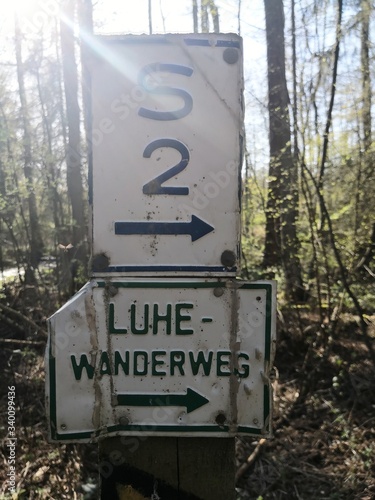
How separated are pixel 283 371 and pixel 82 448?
8.34ft

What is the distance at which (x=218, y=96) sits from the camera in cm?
115

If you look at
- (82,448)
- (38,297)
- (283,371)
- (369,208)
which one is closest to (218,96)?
(82,448)

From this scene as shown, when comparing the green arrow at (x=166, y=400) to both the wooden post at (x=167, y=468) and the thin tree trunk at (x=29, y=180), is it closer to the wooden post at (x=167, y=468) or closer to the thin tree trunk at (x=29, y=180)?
the wooden post at (x=167, y=468)

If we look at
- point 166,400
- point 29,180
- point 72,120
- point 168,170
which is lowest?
point 166,400

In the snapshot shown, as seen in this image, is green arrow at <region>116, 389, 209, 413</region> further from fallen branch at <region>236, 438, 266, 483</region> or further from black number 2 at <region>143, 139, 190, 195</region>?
fallen branch at <region>236, 438, 266, 483</region>

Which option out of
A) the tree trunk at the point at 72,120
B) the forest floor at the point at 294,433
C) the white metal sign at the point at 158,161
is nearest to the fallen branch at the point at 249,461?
the forest floor at the point at 294,433

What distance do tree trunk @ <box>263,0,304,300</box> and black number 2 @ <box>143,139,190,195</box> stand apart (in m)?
3.08

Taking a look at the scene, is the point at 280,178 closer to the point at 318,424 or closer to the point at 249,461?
the point at 318,424

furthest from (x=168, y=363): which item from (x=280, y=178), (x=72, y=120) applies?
(x=72, y=120)

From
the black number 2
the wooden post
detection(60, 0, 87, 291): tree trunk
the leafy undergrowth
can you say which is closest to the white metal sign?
the black number 2

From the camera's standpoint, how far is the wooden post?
114 centimetres

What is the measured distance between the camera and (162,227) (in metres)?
1.13

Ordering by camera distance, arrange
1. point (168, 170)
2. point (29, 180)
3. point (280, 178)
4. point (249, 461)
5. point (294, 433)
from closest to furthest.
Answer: point (168, 170), point (249, 461), point (294, 433), point (280, 178), point (29, 180)

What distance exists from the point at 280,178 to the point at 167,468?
157 inches
